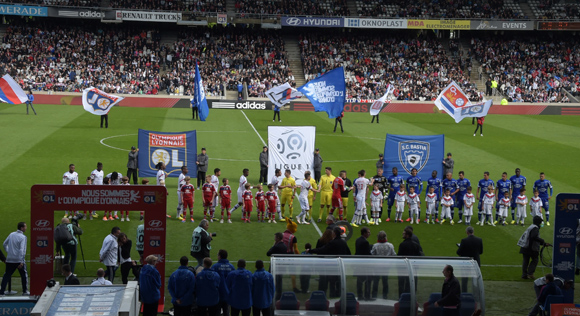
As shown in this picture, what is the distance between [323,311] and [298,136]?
1087 cm

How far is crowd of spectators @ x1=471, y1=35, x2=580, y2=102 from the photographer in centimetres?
6109

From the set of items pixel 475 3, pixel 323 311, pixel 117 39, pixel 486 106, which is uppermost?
pixel 475 3

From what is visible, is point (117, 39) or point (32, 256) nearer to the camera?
point (32, 256)

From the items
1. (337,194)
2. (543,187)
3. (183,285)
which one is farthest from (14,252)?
(543,187)

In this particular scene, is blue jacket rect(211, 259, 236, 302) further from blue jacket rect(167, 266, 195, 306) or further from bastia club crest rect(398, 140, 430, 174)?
bastia club crest rect(398, 140, 430, 174)

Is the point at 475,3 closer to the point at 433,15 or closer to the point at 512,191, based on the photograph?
the point at 433,15

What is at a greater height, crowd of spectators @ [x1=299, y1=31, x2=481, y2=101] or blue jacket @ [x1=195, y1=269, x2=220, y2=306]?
crowd of spectators @ [x1=299, y1=31, x2=481, y2=101]

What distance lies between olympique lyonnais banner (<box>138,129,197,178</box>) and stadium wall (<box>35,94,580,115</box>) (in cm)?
2999

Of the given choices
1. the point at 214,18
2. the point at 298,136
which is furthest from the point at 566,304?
the point at 214,18

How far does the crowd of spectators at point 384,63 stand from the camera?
60531 mm

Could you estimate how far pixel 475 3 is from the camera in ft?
229

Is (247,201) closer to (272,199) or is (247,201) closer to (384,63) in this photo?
(272,199)

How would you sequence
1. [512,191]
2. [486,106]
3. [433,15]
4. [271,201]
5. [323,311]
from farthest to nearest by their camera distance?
[433,15], [486,106], [512,191], [271,201], [323,311]

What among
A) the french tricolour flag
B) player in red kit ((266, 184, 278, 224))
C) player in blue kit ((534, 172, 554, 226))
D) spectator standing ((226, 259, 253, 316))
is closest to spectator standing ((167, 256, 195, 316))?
spectator standing ((226, 259, 253, 316))
